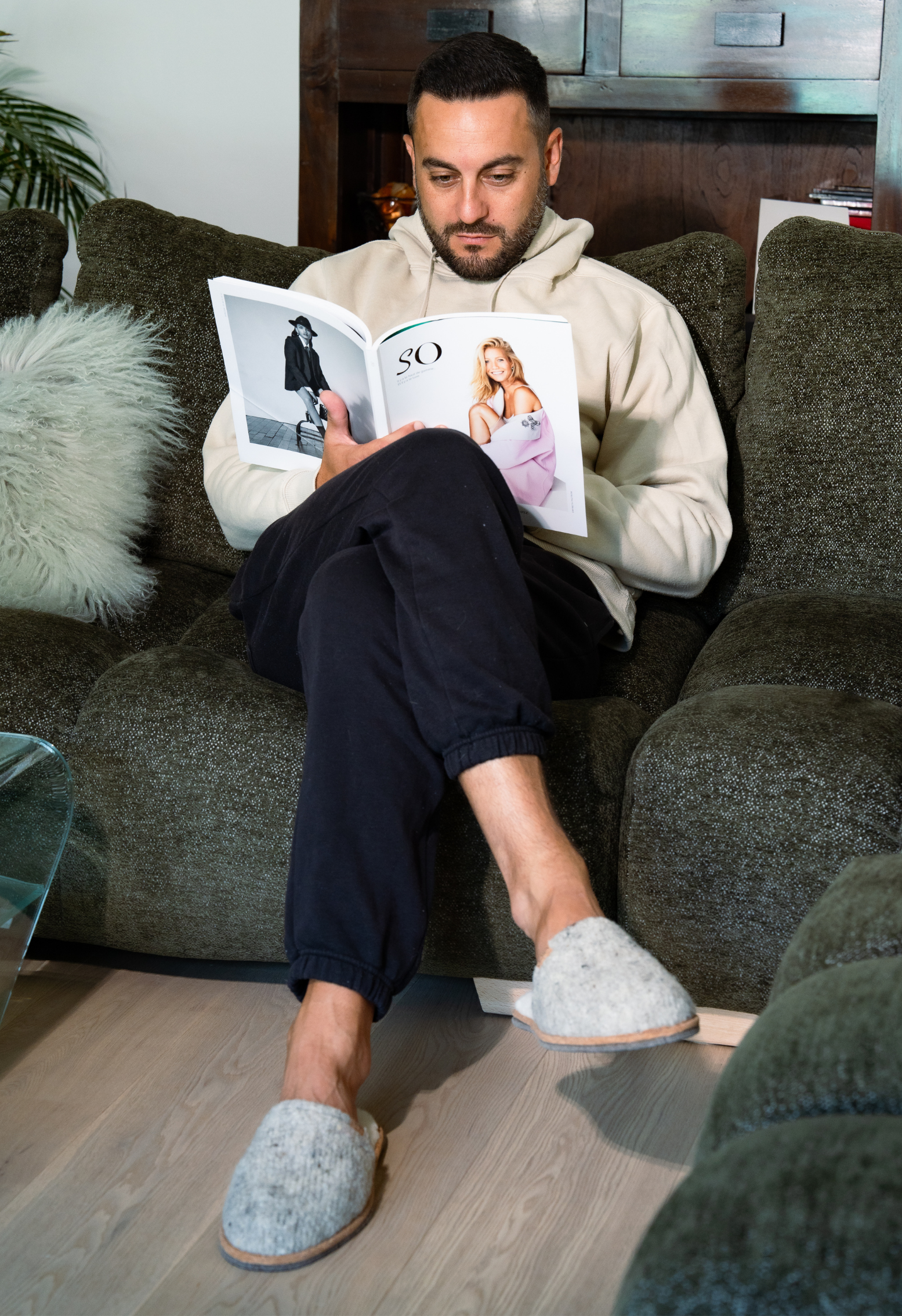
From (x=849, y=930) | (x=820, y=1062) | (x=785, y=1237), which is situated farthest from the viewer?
(x=849, y=930)

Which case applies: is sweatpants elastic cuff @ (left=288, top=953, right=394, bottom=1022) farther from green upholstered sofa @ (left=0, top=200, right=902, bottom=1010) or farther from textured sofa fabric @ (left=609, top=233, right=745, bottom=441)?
textured sofa fabric @ (left=609, top=233, right=745, bottom=441)

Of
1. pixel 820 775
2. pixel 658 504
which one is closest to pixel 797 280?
pixel 658 504

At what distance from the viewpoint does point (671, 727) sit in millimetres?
1107

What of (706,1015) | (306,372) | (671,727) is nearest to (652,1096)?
(706,1015)

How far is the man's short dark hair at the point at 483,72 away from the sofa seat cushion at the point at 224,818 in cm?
77

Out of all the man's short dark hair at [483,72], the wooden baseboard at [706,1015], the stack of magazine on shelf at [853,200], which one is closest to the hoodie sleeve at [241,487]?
the man's short dark hair at [483,72]

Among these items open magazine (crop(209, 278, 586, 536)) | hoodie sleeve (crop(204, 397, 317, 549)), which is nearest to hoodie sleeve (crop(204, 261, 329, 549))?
hoodie sleeve (crop(204, 397, 317, 549))

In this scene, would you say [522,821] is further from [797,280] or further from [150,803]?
[797,280]

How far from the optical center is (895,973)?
1.95 feet

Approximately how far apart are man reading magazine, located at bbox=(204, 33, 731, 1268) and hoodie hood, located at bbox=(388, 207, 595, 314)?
6 cm

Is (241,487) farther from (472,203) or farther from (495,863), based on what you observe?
(495,863)

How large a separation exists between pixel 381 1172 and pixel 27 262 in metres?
1.35

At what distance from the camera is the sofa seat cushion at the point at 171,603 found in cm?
152

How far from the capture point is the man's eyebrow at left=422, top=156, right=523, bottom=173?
1.47 m
